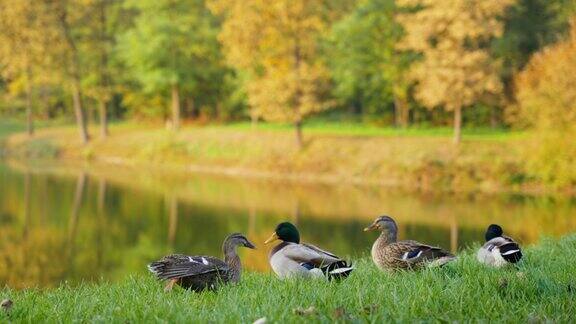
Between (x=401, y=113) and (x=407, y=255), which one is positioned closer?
(x=407, y=255)

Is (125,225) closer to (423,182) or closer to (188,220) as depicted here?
(188,220)

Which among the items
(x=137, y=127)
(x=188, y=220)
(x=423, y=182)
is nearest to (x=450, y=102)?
(x=423, y=182)

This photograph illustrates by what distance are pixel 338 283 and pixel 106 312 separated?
2709 millimetres

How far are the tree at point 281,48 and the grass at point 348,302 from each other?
112 feet

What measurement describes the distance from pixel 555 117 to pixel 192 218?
17587 mm

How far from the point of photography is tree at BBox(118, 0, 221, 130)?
51.9 metres

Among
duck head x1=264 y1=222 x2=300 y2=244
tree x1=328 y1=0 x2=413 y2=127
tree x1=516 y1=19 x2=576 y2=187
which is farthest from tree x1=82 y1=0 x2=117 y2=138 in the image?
duck head x1=264 y1=222 x2=300 y2=244

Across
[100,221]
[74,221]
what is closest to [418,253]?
[100,221]

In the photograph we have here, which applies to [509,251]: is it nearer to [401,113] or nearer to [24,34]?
[401,113]

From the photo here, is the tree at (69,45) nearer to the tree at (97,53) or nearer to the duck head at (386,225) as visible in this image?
the tree at (97,53)

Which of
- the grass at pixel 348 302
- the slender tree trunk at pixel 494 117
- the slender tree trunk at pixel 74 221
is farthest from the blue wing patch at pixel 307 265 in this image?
the slender tree trunk at pixel 494 117

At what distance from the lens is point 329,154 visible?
4131 cm

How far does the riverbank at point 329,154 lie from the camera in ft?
119

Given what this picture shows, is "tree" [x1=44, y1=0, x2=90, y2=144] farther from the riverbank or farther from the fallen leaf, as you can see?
the fallen leaf
